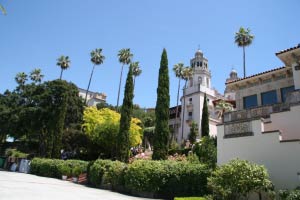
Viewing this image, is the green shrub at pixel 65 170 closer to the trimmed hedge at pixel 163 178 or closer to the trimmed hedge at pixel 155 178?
the trimmed hedge at pixel 155 178

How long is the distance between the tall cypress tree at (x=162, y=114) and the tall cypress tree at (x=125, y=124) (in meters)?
4.87

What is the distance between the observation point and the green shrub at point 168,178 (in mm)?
14240

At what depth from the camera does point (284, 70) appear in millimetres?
19609

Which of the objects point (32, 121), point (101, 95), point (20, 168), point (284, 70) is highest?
point (101, 95)

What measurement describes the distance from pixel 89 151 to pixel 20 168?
9.65 m

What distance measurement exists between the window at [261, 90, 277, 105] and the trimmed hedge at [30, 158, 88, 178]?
57.2 feet

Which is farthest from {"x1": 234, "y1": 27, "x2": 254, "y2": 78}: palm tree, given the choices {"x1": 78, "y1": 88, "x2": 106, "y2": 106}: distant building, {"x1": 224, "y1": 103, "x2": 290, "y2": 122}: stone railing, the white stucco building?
{"x1": 78, "y1": 88, "x2": 106, "y2": 106}: distant building

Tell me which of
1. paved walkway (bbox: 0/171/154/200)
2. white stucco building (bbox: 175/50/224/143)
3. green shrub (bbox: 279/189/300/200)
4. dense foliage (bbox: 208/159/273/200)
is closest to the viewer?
green shrub (bbox: 279/189/300/200)

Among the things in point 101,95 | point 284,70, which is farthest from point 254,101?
point 101,95

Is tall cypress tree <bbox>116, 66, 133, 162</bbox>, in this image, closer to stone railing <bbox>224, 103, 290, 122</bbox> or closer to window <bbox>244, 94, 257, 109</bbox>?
window <bbox>244, 94, 257, 109</bbox>

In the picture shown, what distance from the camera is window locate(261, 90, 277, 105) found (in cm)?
2041

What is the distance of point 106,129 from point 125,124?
7321 millimetres

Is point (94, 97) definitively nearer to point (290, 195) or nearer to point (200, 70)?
point (200, 70)

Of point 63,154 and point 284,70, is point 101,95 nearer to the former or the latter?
point 63,154
